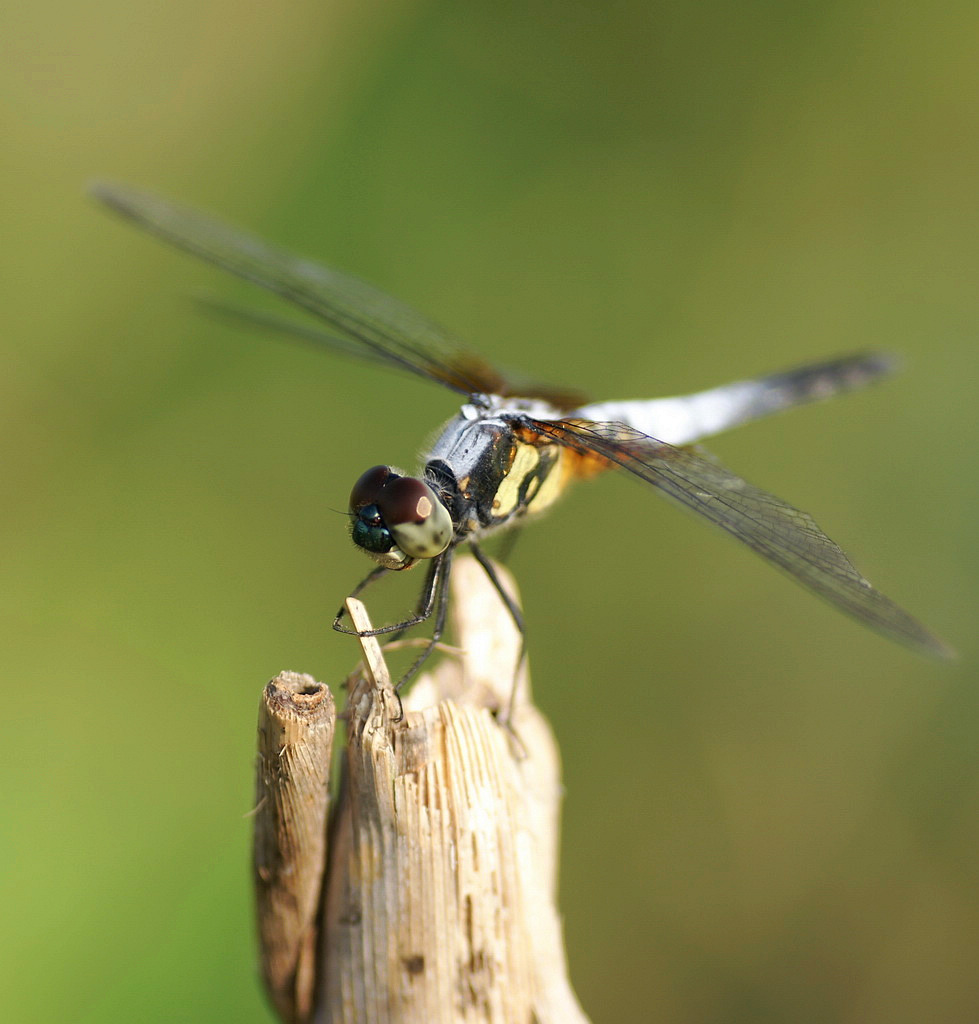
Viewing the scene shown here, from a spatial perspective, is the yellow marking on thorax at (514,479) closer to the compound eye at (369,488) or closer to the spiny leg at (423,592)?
the spiny leg at (423,592)

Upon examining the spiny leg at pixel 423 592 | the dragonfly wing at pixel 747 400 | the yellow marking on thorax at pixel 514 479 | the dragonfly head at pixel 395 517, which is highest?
the dragonfly wing at pixel 747 400

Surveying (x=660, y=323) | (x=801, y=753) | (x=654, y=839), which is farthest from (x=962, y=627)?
(x=660, y=323)

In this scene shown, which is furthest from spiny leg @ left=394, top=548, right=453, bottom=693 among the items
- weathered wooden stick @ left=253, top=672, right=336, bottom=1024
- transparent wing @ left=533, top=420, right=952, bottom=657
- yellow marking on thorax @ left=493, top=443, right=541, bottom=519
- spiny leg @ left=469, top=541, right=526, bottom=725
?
weathered wooden stick @ left=253, top=672, right=336, bottom=1024

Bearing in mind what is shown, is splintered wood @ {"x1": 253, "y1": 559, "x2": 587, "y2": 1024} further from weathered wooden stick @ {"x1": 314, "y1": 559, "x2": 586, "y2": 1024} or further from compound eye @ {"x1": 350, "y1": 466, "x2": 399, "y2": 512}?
compound eye @ {"x1": 350, "y1": 466, "x2": 399, "y2": 512}

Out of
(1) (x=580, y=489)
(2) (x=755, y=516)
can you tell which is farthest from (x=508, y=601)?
(1) (x=580, y=489)

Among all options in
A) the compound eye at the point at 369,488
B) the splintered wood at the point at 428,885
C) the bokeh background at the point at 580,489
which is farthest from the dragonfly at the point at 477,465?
the bokeh background at the point at 580,489

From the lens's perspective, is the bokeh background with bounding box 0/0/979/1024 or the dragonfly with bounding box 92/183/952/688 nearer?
the dragonfly with bounding box 92/183/952/688
